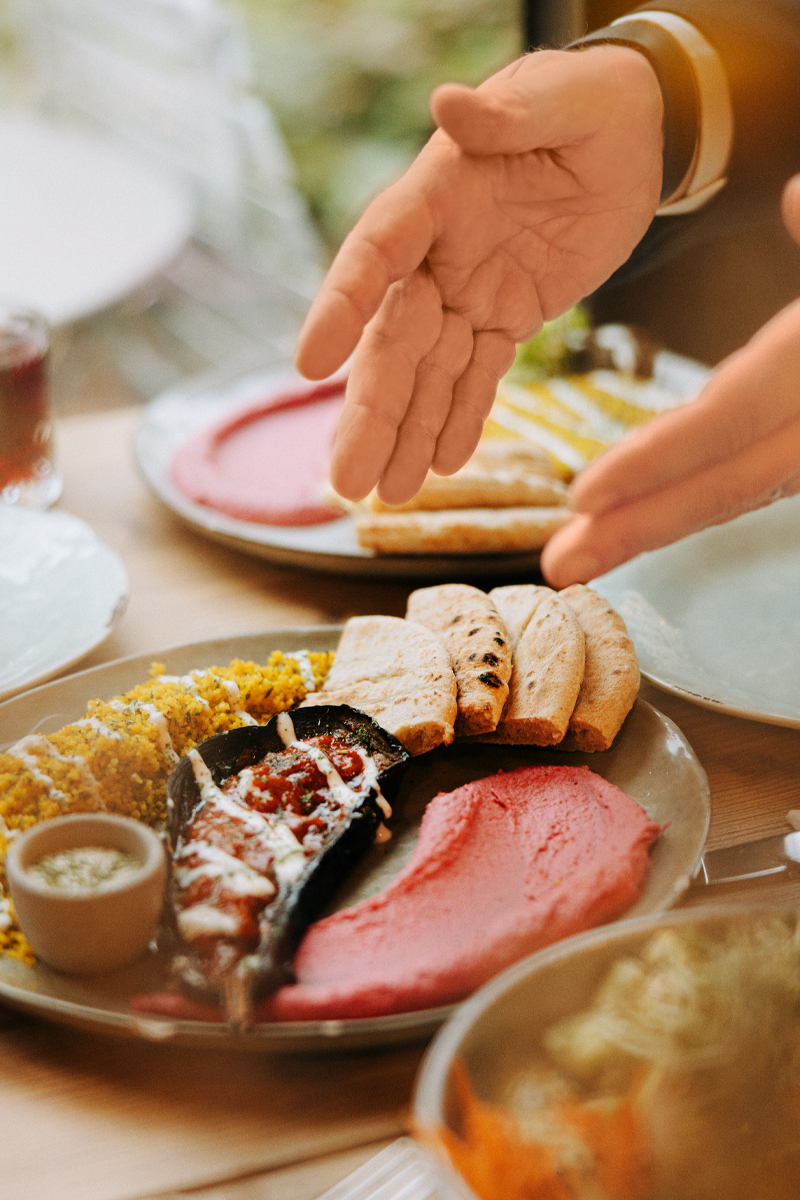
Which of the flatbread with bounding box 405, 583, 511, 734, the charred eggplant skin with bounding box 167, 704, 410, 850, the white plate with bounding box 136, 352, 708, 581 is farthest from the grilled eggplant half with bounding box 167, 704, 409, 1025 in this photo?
the white plate with bounding box 136, 352, 708, 581

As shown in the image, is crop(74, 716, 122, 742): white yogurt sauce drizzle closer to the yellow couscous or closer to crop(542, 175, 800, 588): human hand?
the yellow couscous

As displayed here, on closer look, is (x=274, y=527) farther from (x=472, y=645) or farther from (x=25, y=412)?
(x=472, y=645)

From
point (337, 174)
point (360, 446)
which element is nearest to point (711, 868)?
point (360, 446)

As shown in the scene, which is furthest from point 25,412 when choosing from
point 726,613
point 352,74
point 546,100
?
point 352,74

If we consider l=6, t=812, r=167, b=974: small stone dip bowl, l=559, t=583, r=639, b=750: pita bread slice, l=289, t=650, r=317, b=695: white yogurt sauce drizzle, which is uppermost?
l=6, t=812, r=167, b=974: small stone dip bowl

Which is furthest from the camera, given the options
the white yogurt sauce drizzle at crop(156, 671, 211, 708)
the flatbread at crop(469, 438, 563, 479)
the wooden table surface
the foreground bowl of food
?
the flatbread at crop(469, 438, 563, 479)

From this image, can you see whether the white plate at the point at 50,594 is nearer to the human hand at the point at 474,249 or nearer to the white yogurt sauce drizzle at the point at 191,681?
the white yogurt sauce drizzle at the point at 191,681
